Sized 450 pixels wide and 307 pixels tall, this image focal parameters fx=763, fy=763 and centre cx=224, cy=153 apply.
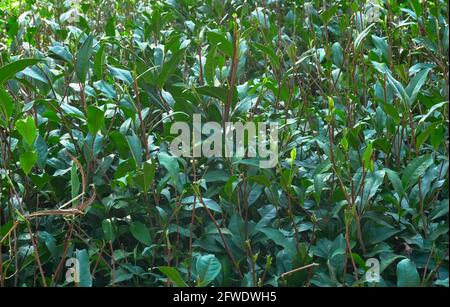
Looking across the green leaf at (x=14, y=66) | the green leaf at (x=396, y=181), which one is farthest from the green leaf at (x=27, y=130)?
the green leaf at (x=396, y=181)

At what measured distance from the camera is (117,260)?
1635mm

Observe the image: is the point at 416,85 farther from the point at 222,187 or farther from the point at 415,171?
the point at 222,187

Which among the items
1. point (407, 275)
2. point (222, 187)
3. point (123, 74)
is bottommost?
point (407, 275)

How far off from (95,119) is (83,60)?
258mm

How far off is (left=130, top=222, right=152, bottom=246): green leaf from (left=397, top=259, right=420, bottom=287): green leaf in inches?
20.9

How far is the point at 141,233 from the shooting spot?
1655 millimetres

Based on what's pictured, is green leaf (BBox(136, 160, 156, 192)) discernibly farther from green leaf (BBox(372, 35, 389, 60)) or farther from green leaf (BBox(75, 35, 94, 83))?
green leaf (BBox(372, 35, 389, 60))

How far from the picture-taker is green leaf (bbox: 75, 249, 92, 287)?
4.83ft

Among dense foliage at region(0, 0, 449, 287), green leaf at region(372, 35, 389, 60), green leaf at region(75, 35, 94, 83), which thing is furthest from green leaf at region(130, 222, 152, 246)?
green leaf at region(372, 35, 389, 60)

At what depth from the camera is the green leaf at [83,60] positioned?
196 centimetres

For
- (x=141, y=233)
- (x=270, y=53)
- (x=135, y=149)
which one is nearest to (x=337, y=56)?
(x=270, y=53)

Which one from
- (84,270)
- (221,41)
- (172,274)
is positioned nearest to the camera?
(172,274)

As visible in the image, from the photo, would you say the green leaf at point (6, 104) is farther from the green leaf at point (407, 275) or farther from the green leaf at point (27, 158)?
the green leaf at point (407, 275)
